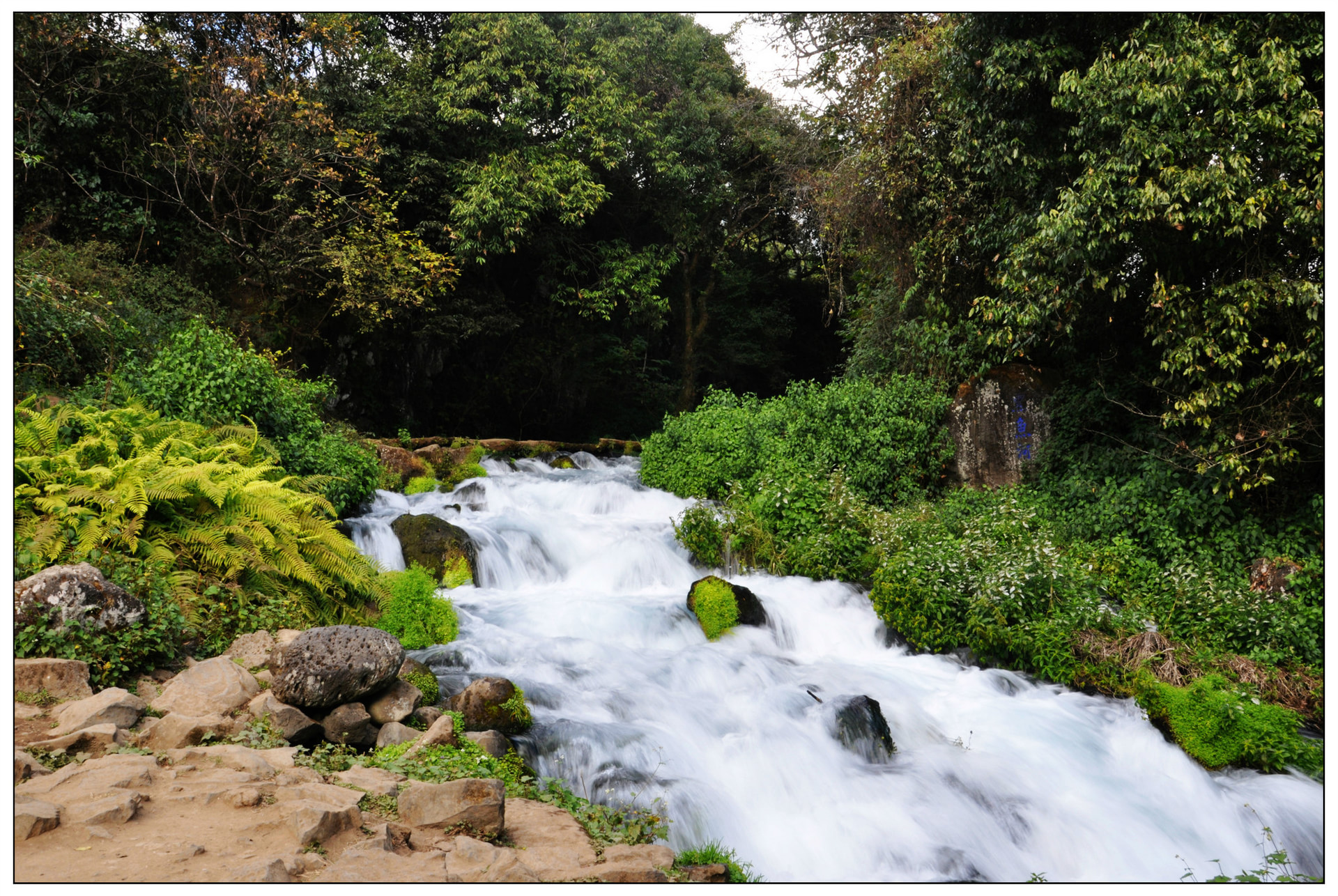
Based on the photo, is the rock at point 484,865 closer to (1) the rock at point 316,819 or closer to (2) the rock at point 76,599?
(1) the rock at point 316,819

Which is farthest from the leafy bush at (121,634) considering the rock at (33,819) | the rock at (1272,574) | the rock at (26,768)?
the rock at (1272,574)

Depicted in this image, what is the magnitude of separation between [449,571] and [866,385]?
7.23 m

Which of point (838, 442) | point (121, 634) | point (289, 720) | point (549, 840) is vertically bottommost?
point (549, 840)

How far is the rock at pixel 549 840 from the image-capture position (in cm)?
357

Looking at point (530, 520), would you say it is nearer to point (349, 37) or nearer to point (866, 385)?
point (866, 385)

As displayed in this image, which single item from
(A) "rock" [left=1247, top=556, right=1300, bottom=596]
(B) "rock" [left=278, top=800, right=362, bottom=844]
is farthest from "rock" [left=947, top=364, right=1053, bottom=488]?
(B) "rock" [left=278, top=800, right=362, bottom=844]

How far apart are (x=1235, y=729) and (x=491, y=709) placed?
19.2 ft

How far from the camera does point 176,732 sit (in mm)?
4336

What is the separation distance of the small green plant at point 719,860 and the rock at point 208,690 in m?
3.03

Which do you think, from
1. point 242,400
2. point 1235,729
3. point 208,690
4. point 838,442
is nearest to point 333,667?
point 208,690

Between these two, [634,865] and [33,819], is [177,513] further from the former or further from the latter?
[634,865]

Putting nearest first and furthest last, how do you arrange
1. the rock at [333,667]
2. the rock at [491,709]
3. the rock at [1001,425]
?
the rock at [333,667], the rock at [491,709], the rock at [1001,425]

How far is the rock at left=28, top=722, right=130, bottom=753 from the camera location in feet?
13.1

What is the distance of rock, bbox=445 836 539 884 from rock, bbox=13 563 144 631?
Answer: 10.9 ft
